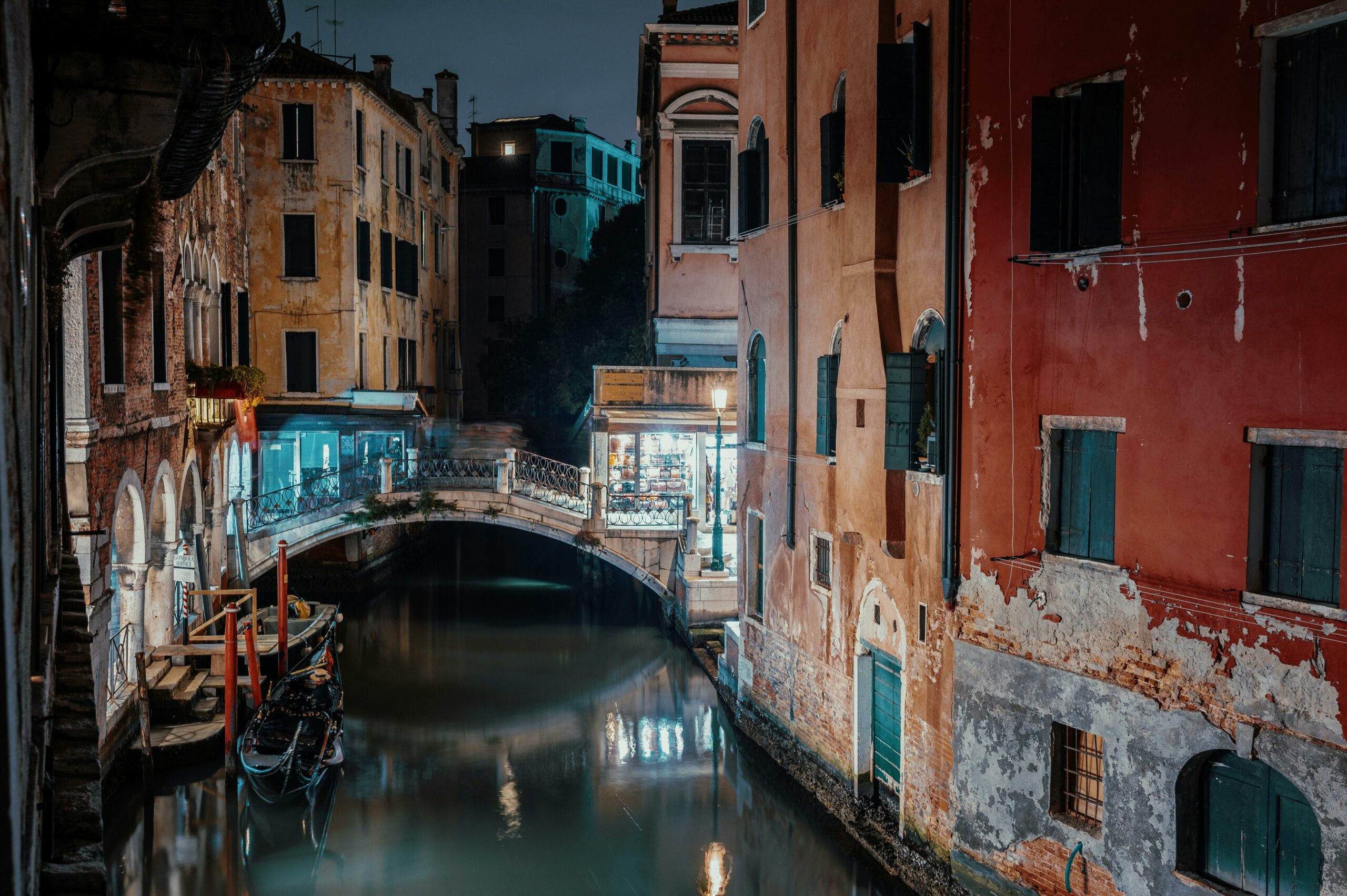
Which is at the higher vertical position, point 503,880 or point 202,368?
point 202,368

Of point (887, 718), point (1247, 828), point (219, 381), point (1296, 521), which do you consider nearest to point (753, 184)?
point (887, 718)

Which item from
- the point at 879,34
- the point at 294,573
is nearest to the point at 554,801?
the point at 879,34

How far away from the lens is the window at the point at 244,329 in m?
21.0

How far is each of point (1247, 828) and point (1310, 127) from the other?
4.01 m

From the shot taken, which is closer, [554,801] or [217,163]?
[554,801]

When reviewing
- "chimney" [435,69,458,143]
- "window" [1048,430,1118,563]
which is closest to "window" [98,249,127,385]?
"window" [1048,430,1118,563]

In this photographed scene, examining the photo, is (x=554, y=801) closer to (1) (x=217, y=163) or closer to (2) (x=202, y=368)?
(2) (x=202, y=368)

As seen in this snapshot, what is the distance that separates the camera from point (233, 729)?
13281 millimetres

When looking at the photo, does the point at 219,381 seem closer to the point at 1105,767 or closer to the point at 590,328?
the point at 1105,767

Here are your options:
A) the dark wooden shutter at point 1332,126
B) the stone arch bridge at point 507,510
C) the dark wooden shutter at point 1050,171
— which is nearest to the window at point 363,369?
the stone arch bridge at point 507,510

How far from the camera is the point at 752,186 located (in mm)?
14367

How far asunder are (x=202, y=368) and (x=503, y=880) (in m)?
9.36

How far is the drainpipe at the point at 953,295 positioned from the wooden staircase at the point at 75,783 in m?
6.16

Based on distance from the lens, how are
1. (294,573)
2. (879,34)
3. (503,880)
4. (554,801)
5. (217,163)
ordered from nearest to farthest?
(879,34)
(503,880)
(554,801)
(217,163)
(294,573)
